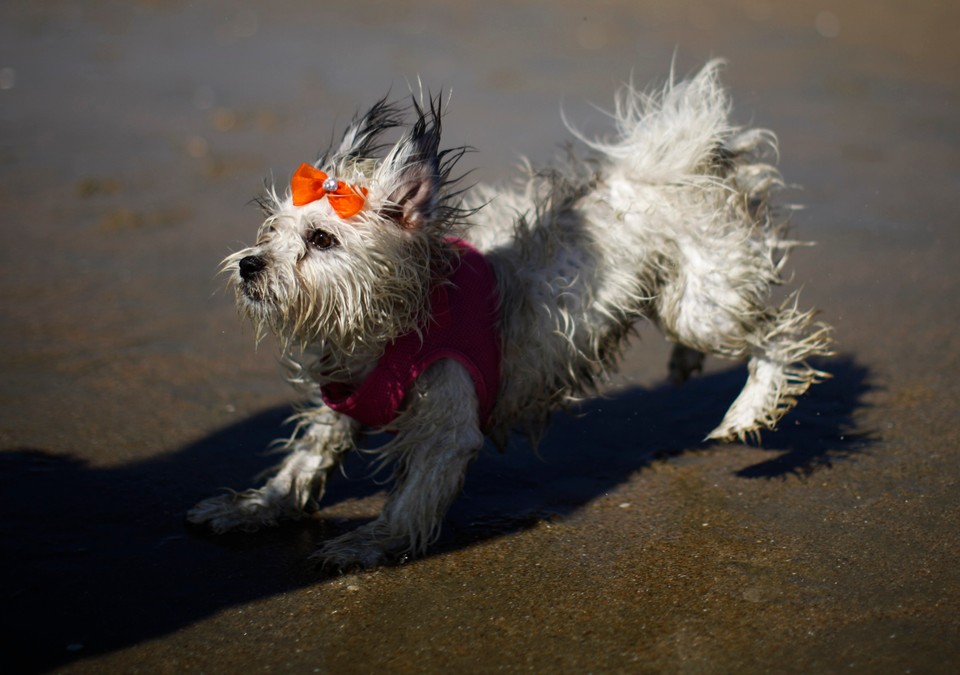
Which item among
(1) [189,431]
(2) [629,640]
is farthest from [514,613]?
(1) [189,431]

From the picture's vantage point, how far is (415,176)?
12.0ft

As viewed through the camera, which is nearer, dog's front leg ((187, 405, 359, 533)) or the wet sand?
the wet sand

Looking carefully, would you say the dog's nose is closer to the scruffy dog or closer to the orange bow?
the scruffy dog

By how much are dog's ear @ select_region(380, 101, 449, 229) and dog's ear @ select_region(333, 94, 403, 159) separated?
0.14m

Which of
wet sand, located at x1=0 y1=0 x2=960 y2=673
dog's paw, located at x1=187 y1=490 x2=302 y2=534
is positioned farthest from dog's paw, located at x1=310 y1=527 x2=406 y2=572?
dog's paw, located at x1=187 y1=490 x2=302 y2=534

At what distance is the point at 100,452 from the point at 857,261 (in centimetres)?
515

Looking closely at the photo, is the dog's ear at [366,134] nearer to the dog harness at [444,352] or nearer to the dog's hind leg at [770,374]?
the dog harness at [444,352]

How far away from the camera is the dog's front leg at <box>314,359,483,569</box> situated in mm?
3746

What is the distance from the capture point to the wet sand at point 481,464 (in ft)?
10.7

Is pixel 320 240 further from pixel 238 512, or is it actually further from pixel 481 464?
pixel 481 464

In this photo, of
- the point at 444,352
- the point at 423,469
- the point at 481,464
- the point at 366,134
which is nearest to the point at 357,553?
the point at 423,469

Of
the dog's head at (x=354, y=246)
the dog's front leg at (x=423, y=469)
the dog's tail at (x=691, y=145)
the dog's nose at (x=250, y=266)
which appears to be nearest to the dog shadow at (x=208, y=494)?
the dog's front leg at (x=423, y=469)

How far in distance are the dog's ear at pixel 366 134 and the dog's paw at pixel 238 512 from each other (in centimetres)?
146

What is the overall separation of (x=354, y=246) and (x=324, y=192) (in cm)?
23
